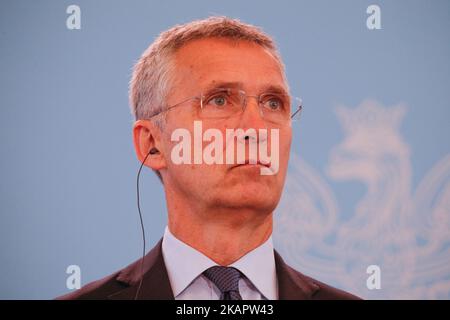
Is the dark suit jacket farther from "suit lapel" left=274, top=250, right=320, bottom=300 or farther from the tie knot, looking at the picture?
the tie knot

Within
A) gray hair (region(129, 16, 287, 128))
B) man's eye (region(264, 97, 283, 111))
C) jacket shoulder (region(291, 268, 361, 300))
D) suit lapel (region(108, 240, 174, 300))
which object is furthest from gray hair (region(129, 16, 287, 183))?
jacket shoulder (region(291, 268, 361, 300))

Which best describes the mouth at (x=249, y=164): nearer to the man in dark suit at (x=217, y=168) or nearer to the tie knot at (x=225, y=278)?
the man in dark suit at (x=217, y=168)

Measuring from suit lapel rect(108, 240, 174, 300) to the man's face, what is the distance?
0.23 metres

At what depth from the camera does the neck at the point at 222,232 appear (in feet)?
6.87

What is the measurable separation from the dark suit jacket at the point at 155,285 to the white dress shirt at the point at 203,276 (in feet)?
0.09

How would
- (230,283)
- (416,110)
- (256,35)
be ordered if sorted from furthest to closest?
(416,110)
(256,35)
(230,283)

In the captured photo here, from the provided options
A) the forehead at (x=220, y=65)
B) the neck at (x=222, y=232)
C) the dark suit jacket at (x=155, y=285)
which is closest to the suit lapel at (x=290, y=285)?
the dark suit jacket at (x=155, y=285)

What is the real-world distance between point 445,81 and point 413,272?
724 millimetres

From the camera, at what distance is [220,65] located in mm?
2098

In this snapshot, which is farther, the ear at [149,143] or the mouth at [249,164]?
the ear at [149,143]
